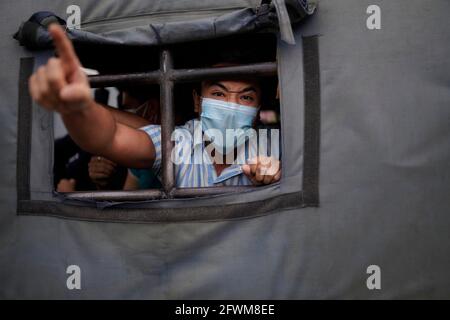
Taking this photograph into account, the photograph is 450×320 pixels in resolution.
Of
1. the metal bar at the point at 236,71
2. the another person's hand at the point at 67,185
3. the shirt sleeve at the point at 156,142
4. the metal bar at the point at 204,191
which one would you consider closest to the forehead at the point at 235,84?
the metal bar at the point at 236,71

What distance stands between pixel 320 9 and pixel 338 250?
77 cm

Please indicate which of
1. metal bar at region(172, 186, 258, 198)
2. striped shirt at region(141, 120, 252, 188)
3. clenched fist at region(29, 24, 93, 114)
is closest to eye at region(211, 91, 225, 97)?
striped shirt at region(141, 120, 252, 188)

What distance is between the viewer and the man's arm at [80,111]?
1222 millimetres

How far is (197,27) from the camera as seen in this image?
1.75 metres

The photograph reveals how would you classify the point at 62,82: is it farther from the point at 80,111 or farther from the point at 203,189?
the point at 203,189

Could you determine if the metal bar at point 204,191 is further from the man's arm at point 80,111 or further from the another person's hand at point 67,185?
the another person's hand at point 67,185

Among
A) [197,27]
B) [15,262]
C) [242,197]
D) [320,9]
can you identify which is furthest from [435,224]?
[15,262]

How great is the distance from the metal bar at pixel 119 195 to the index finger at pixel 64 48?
2.17 feet

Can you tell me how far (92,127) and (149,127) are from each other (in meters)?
0.43

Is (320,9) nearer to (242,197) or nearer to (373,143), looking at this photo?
(373,143)

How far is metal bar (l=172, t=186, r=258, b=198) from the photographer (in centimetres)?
175

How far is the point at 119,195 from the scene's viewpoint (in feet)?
6.06

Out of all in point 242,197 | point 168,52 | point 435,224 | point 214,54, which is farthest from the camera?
point 214,54

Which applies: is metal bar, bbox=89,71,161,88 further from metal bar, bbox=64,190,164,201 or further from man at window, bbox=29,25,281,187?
metal bar, bbox=64,190,164,201
